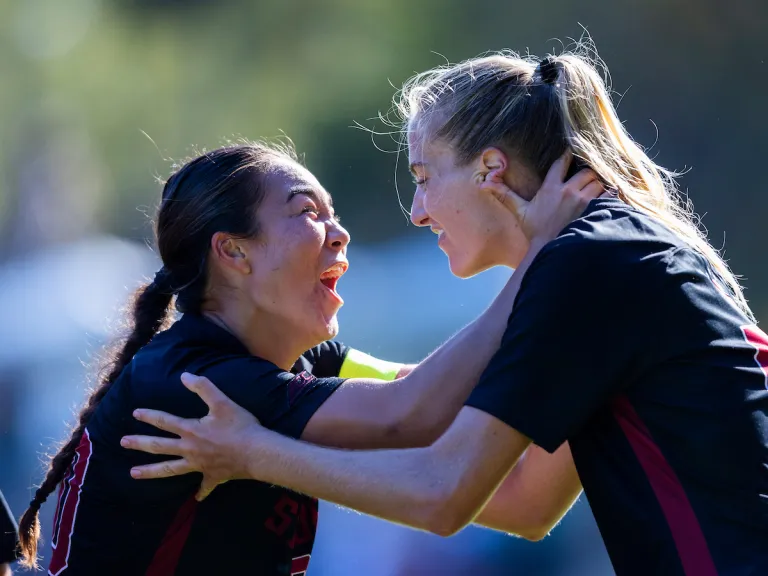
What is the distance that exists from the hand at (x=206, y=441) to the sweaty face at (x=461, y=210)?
0.71m

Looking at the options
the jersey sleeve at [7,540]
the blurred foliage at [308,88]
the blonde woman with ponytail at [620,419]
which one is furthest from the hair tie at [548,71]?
the blurred foliage at [308,88]

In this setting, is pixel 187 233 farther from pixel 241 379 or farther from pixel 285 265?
pixel 241 379

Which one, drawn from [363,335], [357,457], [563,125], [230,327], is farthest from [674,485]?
[363,335]

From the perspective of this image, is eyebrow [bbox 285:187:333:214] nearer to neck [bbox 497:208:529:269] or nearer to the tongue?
the tongue

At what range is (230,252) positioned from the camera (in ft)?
8.69

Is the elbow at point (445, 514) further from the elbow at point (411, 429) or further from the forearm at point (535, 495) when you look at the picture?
the forearm at point (535, 495)

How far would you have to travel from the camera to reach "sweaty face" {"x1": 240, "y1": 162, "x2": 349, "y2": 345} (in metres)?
2.64

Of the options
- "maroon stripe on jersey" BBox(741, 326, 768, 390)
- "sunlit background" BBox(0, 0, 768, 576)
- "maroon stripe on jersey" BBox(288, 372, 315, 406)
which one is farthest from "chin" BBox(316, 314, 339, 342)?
"sunlit background" BBox(0, 0, 768, 576)

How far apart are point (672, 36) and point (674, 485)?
5.61 metres

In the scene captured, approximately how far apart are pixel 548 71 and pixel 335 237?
76 centimetres

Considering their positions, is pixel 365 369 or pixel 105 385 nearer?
pixel 105 385

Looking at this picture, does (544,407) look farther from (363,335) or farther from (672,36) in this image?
(672,36)

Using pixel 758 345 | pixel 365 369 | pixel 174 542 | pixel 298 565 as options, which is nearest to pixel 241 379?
pixel 174 542

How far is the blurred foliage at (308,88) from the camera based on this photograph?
20.6ft
